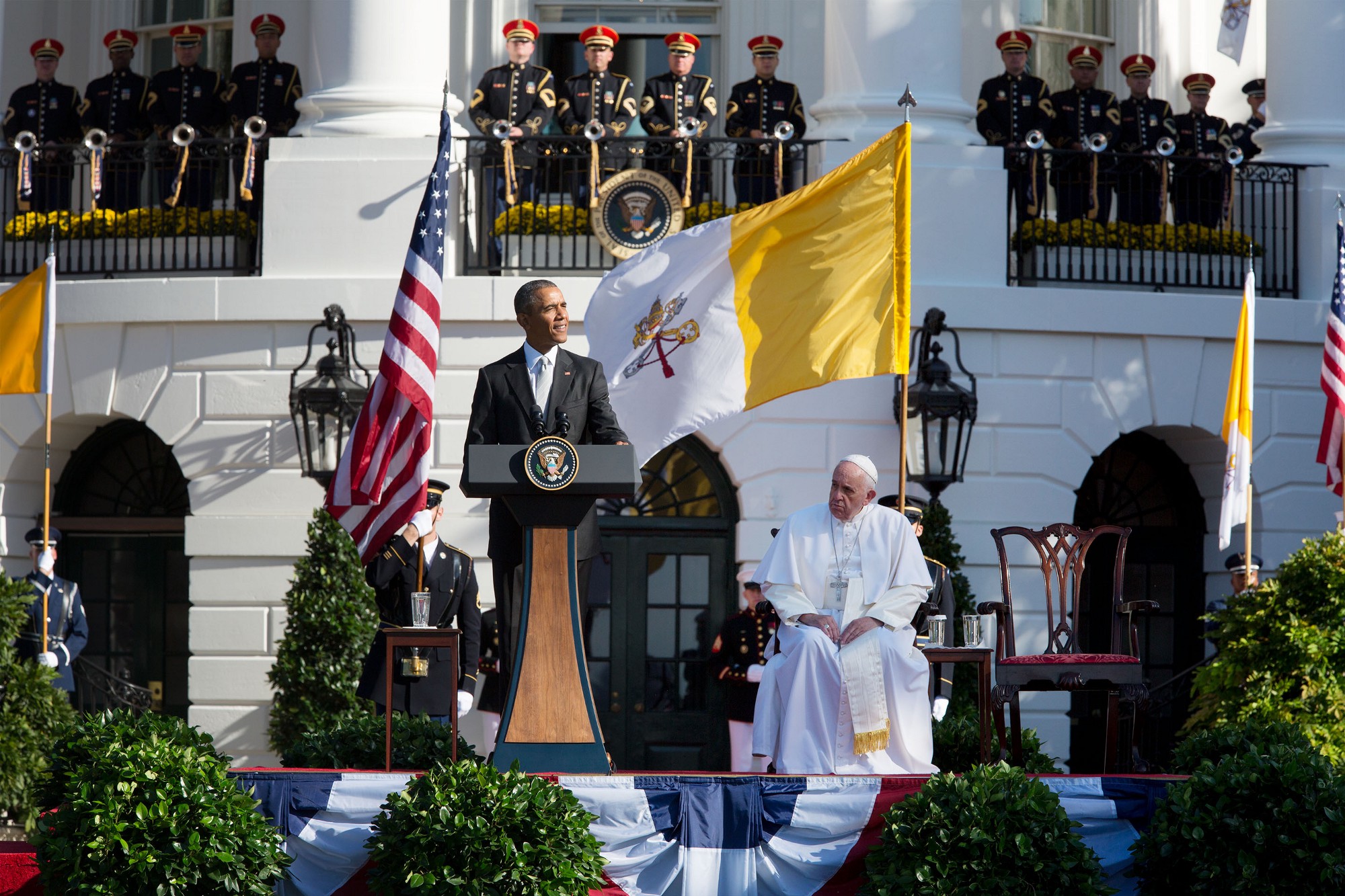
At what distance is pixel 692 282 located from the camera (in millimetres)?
10734

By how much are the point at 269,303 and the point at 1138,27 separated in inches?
357

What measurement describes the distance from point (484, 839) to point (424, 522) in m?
3.82

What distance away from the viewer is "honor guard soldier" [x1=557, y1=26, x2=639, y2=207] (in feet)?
49.9

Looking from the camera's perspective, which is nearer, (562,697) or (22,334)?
(562,697)

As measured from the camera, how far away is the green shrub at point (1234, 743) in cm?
761

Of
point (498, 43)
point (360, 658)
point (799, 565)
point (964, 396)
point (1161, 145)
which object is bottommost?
point (360, 658)

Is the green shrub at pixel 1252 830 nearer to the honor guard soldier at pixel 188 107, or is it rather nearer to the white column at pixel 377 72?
the white column at pixel 377 72

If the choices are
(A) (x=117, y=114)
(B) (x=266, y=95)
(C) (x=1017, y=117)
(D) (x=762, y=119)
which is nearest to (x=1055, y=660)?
(D) (x=762, y=119)

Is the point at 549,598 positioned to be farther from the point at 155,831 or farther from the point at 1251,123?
the point at 1251,123

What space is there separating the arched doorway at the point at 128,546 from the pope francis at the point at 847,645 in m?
8.16

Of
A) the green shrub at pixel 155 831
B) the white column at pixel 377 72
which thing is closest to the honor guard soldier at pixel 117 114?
the white column at pixel 377 72

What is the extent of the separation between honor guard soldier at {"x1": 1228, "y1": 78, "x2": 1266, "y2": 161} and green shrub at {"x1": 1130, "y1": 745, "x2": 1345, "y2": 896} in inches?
395

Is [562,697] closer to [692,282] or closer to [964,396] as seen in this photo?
[692,282]

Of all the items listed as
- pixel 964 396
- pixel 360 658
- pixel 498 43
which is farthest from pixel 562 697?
pixel 498 43
